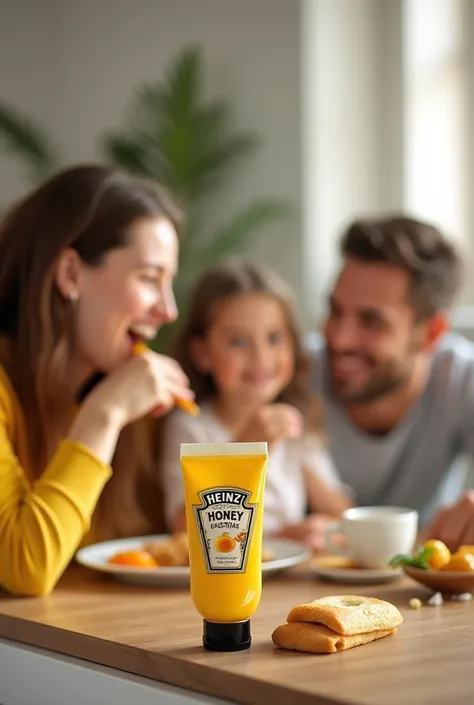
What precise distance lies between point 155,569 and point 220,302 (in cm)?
87

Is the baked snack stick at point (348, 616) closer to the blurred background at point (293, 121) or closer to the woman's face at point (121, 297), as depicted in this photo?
the woman's face at point (121, 297)

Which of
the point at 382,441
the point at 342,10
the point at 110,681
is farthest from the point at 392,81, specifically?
the point at 110,681

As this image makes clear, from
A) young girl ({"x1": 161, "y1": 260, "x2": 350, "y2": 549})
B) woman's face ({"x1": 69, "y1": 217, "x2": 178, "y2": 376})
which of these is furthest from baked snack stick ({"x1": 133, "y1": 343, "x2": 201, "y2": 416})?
young girl ({"x1": 161, "y1": 260, "x2": 350, "y2": 549})

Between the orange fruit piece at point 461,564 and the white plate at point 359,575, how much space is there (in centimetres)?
12

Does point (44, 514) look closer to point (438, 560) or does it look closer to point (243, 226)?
point (438, 560)

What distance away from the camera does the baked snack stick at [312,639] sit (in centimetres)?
102

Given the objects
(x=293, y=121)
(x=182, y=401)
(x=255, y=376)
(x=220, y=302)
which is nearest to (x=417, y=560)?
Result: (x=182, y=401)

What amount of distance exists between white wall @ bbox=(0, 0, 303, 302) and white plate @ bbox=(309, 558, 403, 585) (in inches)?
103

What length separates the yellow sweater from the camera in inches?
53.4

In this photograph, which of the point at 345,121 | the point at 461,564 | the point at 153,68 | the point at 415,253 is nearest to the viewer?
the point at 461,564

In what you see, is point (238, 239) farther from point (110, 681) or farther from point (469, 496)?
point (110, 681)

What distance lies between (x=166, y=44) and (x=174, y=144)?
0.69 m

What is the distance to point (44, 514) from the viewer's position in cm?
138

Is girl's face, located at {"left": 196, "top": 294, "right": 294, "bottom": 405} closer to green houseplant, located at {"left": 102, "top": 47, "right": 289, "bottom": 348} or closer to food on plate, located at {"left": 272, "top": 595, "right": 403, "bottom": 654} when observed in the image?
food on plate, located at {"left": 272, "top": 595, "right": 403, "bottom": 654}
